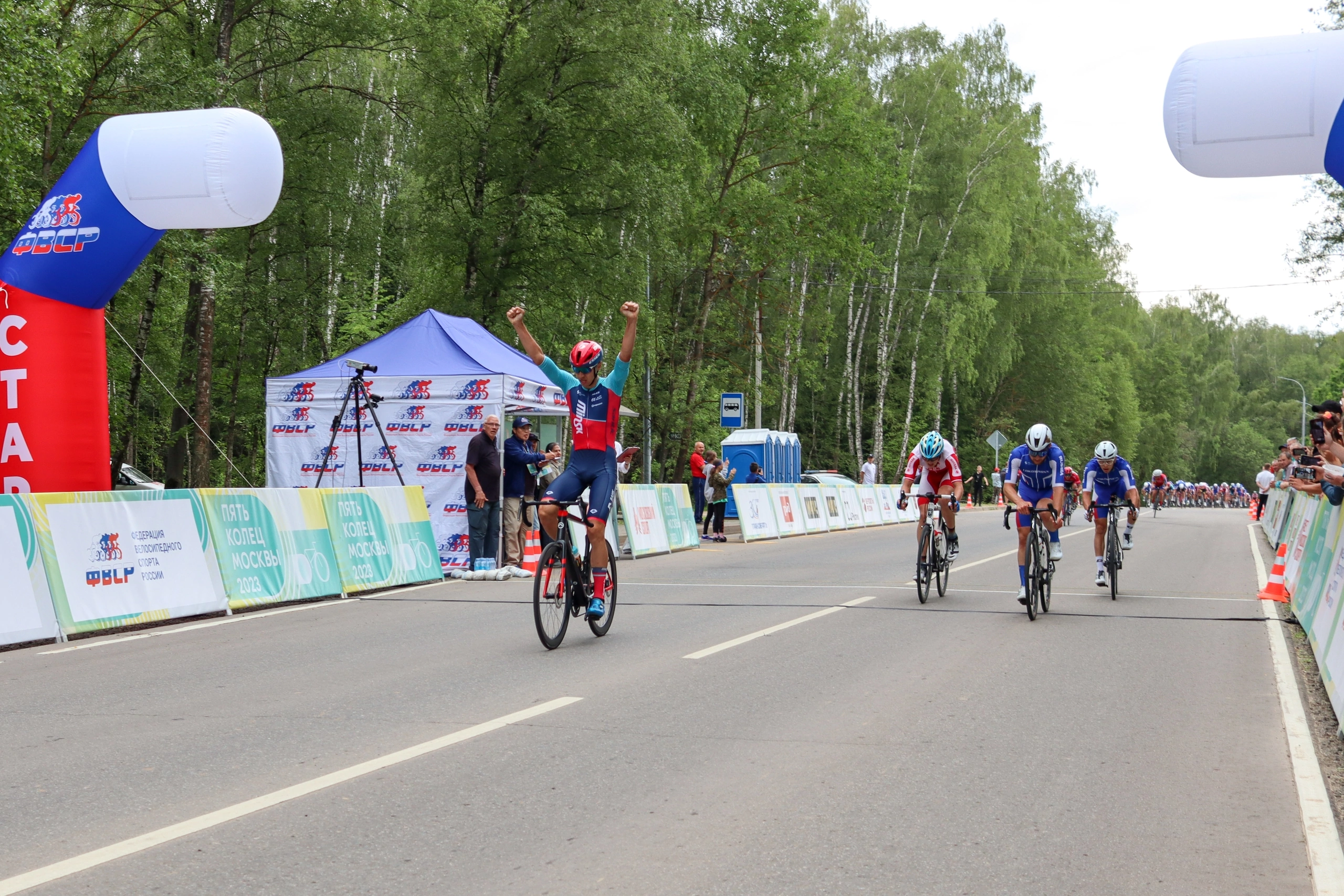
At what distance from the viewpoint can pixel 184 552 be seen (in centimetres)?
1110

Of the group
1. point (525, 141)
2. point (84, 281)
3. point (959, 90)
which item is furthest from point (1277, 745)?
point (959, 90)

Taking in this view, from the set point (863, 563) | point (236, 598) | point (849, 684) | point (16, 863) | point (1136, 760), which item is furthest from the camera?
point (863, 563)

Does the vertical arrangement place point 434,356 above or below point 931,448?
above

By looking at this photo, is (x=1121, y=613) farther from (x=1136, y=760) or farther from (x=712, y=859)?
(x=712, y=859)

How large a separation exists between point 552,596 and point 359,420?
Answer: 894cm

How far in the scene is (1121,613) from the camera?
488 inches

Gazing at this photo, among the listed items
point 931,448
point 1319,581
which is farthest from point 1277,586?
point 1319,581

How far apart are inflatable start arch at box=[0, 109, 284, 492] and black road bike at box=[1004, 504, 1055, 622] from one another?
26.2 feet

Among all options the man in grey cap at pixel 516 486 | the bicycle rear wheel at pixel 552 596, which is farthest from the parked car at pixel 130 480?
the bicycle rear wheel at pixel 552 596

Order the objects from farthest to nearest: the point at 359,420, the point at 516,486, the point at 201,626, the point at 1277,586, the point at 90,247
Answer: the point at 359,420 → the point at 516,486 → the point at 1277,586 → the point at 90,247 → the point at 201,626

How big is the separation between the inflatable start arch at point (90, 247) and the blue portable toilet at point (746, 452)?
72.9 feet

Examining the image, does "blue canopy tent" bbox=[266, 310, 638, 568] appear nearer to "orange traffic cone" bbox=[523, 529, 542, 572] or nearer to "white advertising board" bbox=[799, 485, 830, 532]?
"orange traffic cone" bbox=[523, 529, 542, 572]

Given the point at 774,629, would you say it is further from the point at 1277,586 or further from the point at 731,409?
the point at 731,409

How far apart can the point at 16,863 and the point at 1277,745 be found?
564cm
